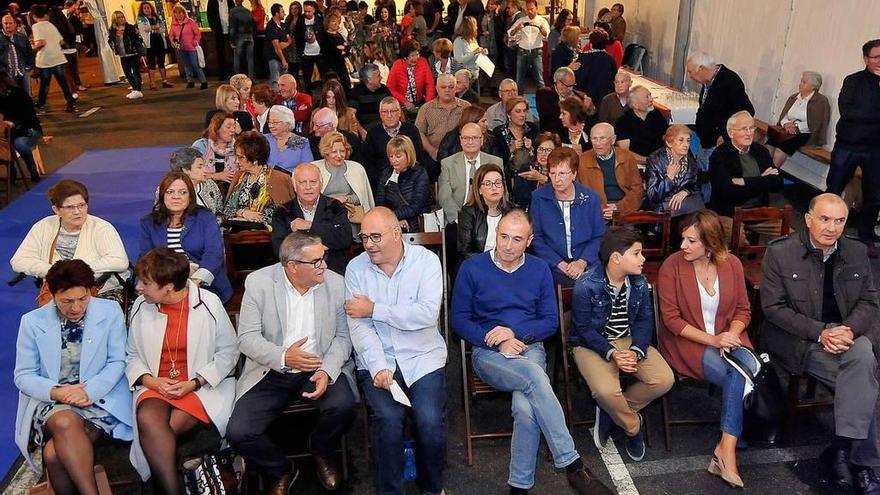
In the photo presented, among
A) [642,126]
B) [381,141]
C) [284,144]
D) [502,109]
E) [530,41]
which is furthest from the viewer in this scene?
[530,41]

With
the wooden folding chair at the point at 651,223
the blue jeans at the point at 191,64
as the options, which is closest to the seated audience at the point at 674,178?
the wooden folding chair at the point at 651,223

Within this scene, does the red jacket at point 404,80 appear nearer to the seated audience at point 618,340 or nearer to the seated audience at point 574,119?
the seated audience at point 574,119

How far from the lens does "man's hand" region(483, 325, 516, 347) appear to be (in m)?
3.64

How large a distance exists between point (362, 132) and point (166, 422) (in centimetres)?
399

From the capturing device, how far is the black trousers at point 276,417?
339 cm

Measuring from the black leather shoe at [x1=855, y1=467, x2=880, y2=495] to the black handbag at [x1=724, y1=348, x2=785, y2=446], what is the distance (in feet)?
1.41

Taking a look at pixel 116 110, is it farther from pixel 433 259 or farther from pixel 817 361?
pixel 817 361

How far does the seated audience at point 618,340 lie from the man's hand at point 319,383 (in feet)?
4.28

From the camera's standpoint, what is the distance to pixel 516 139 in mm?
5988

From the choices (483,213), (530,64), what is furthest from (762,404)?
(530,64)

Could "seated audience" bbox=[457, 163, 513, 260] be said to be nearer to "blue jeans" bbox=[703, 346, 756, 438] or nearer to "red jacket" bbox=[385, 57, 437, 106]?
"blue jeans" bbox=[703, 346, 756, 438]

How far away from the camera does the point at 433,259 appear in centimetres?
373

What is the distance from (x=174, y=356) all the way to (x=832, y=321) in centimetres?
341

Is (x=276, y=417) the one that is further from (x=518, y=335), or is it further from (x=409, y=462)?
(x=518, y=335)
